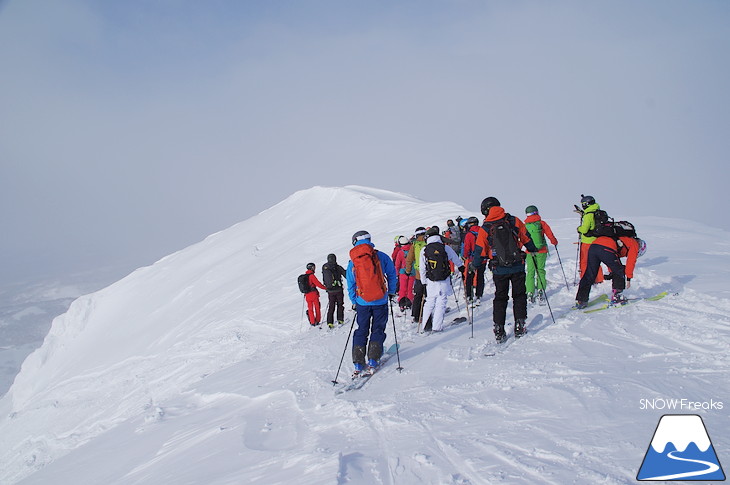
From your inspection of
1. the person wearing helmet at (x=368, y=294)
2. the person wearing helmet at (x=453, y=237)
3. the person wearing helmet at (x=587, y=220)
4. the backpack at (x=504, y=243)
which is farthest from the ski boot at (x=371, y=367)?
the person wearing helmet at (x=453, y=237)

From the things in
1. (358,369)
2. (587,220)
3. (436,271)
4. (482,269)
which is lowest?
(358,369)

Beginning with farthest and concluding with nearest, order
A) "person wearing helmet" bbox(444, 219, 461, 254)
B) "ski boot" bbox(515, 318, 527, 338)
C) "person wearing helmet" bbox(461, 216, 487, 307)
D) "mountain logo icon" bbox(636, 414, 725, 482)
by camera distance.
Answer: "person wearing helmet" bbox(444, 219, 461, 254), "person wearing helmet" bbox(461, 216, 487, 307), "ski boot" bbox(515, 318, 527, 338), "mountain logo icon" bbox(636, 414, 725, 482)

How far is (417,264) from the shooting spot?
9609 mm

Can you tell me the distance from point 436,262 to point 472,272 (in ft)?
7.69

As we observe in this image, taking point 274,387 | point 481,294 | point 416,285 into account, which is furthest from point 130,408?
point 481,294

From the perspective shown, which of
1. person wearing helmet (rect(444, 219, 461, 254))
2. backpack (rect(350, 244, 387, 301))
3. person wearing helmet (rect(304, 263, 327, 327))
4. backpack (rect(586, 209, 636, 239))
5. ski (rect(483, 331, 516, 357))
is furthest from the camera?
person wearing helmet (rect(304, 263, 327, 327))

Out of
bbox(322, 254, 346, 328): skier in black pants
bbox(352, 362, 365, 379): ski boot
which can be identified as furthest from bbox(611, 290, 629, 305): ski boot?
bbox(322, 254, 346, 328): skier in black pants

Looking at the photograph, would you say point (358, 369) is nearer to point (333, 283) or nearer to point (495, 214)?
point (495, 214)

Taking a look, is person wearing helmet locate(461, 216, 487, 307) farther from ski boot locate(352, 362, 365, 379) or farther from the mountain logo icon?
the mountain logo icon

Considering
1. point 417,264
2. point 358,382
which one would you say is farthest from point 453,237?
point 358,382

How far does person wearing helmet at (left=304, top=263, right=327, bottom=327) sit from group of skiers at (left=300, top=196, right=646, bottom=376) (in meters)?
3.36

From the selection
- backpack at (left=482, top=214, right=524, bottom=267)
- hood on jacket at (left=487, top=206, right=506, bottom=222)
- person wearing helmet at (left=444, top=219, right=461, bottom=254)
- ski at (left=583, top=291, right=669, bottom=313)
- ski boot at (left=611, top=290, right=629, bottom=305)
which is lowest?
ski at (left=583, top=291, right=669, bottom=313)

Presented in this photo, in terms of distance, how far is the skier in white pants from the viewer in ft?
26.1

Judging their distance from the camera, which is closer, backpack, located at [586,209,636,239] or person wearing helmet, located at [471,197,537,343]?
person wearing helmet, located at [471,197,537,343]
